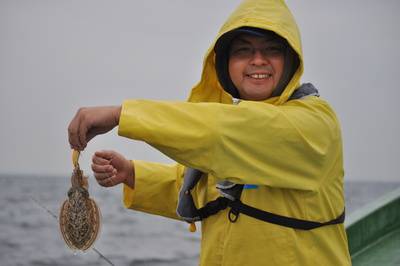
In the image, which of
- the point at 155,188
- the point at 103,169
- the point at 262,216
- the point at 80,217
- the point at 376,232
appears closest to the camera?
the point at 262,216

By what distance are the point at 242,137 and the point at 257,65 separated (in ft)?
2.01

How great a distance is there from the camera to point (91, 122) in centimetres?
268

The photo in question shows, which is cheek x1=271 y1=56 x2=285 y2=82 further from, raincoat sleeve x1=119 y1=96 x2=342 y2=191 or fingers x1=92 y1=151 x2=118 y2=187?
fingers x1=92 y1=151 x2=118 y2=187

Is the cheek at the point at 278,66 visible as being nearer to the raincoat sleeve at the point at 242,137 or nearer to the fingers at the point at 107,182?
the raincoat sleeve at the point at 242,137

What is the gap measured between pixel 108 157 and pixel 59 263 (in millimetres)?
11034

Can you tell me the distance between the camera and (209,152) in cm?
270

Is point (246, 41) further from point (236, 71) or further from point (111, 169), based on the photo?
point (111, 169)

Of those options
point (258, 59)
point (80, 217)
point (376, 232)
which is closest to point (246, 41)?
point (258, 59)

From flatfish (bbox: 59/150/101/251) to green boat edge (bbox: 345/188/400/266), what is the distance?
124 inches

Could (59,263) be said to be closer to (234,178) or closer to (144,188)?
(144,188)

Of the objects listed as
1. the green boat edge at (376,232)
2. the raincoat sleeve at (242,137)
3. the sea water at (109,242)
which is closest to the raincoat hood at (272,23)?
the raincoat sleeve at (242,137)

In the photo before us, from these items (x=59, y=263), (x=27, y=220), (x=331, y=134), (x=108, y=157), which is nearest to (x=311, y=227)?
(x=331, y=134)

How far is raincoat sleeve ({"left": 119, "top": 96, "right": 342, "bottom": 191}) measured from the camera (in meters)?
2.63

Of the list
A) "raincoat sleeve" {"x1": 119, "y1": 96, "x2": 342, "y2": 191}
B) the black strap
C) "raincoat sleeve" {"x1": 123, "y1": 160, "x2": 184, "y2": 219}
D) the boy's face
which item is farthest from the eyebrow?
Result: "raincoat sleeve" {"x1": 123, "y1": 160, "x2": 184, "y2": 219}
